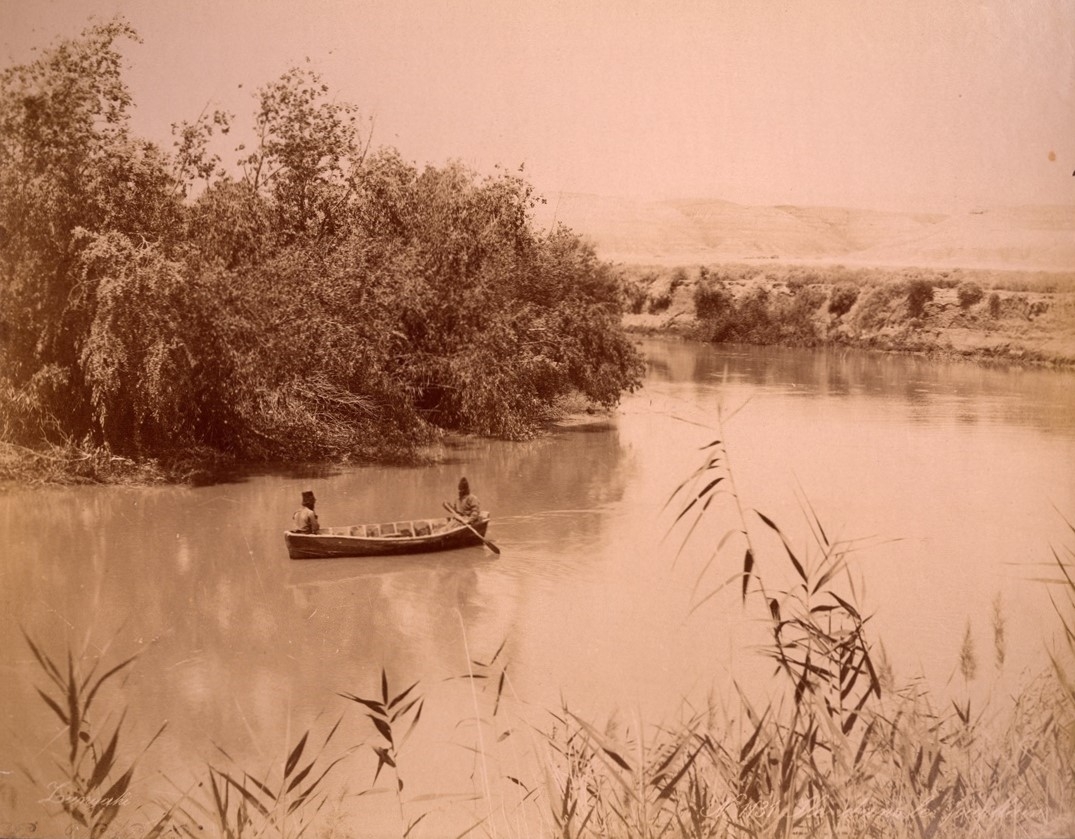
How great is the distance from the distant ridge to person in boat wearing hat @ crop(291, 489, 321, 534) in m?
1.40

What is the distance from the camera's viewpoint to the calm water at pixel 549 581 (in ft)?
10.9

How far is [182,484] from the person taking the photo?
445cm

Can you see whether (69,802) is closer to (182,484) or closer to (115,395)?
(182,484)

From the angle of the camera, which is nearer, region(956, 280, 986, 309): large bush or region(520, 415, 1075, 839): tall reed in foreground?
region(520, 415, 1075, 839): tall reed in foreground

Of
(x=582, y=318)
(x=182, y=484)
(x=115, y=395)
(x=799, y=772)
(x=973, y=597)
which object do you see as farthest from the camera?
(x=115, y=395)

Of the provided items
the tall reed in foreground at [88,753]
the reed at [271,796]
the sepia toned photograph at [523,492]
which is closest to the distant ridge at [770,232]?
the sepia toned photograph at [523,492]

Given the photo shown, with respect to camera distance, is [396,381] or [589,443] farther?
[396,381]

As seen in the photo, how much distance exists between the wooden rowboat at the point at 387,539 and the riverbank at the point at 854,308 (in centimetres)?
103

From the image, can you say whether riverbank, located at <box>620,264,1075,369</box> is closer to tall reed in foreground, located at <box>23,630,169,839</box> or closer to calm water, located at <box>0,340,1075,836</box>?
calm water, located at <box>0,340,1075,836</box>

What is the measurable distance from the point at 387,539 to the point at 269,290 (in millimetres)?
1368

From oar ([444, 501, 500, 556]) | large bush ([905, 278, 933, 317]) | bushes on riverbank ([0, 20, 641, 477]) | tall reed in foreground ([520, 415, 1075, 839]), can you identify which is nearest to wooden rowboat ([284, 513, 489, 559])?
oar ([444, 501, 500, 556])

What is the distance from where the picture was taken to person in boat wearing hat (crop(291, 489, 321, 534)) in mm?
3883

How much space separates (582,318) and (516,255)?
396mm

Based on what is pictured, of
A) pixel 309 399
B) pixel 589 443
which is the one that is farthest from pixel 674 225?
pixel 309 399
